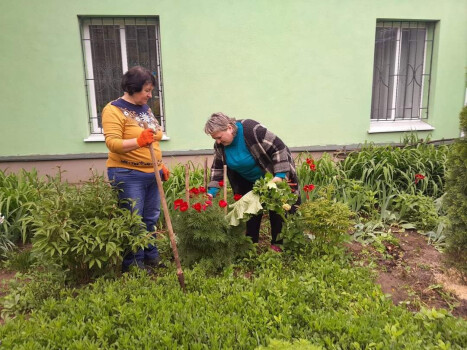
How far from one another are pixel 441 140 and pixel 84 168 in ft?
18.4

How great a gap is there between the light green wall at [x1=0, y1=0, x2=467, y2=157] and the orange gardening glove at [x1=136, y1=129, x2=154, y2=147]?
300 cm

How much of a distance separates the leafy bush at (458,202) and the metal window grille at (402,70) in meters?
3.79

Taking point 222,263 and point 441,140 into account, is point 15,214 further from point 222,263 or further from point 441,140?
point 441,140

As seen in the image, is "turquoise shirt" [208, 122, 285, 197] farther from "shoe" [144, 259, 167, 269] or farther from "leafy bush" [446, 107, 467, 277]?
"leafy bush" [446, 107, 467, 277]

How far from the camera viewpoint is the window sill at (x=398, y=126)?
Answer: 6.13 metres

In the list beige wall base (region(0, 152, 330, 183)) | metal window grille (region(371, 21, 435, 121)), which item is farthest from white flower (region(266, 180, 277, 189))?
metal window grille (region(371, 21, 435, 121))

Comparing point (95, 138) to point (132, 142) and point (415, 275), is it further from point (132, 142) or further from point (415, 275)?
point (415, 275)

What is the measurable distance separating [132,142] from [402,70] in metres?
5.35

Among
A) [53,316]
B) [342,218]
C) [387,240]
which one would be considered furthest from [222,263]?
[387,240]

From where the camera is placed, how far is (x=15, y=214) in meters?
3.93

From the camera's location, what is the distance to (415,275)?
321 centimetres

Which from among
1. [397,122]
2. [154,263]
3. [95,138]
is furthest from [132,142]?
[397,122]

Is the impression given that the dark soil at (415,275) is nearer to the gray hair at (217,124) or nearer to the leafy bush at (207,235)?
the leafy bush at (207,235)

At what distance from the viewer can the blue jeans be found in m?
2.89
